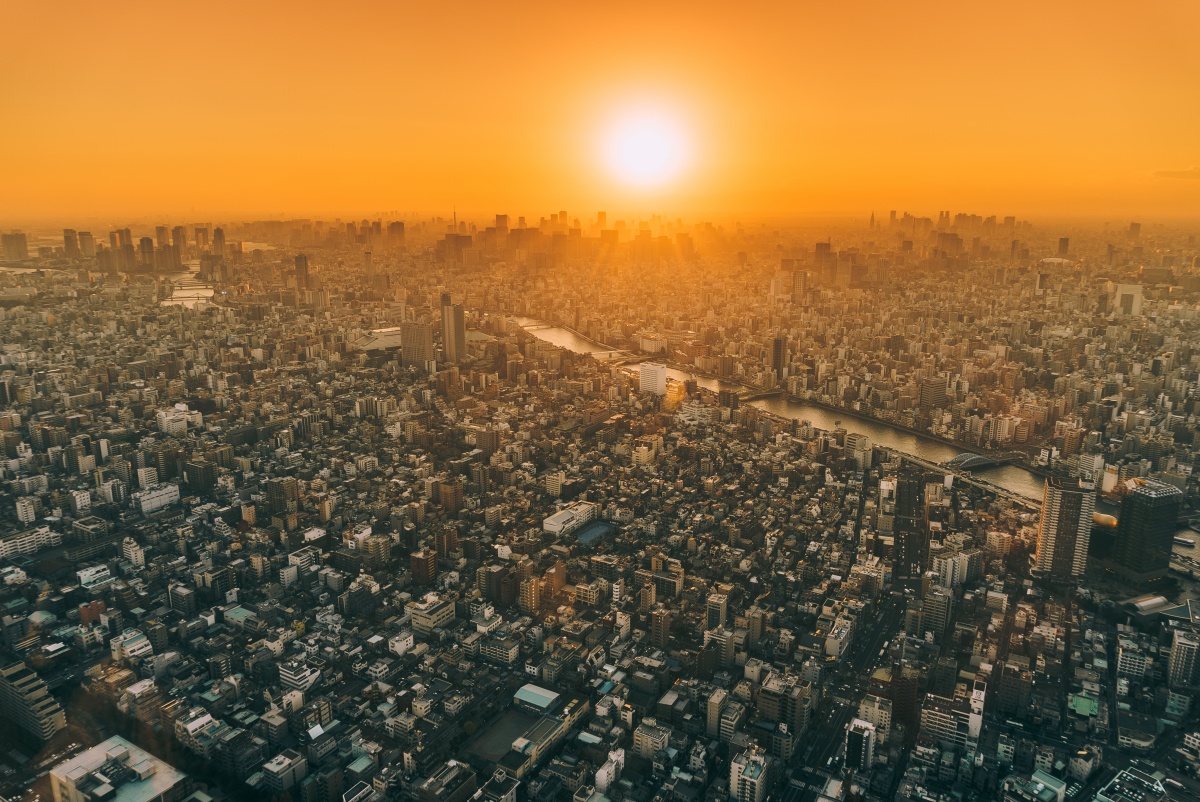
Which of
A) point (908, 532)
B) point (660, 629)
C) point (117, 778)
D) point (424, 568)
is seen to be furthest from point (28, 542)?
point (908, 532)

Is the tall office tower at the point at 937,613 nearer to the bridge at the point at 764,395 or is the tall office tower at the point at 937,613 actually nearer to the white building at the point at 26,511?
the bridge at the point at 764,395

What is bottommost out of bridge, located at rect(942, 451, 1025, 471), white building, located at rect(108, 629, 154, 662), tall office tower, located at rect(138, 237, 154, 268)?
bridge, located at rect(942, 451, 1025, 471)

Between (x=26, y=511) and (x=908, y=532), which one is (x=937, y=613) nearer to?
(x=908, y=532)

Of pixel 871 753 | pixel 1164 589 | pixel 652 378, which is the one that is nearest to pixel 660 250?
pixel 652 378

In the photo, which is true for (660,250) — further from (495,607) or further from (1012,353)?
(495,607)

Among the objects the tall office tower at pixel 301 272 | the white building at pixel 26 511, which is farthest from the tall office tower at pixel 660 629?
the tall office tower at pixel 301 272

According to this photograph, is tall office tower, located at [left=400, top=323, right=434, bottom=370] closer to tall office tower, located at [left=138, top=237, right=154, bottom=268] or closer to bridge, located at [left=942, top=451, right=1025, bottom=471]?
tall office tower, located at [left=138, top=237, right=154, bottom=268]

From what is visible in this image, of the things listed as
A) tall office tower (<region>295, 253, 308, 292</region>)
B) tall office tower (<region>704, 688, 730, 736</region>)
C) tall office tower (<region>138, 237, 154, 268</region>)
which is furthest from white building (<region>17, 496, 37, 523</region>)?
tall office tower (<region>295, 253, 308, 292</region>)
